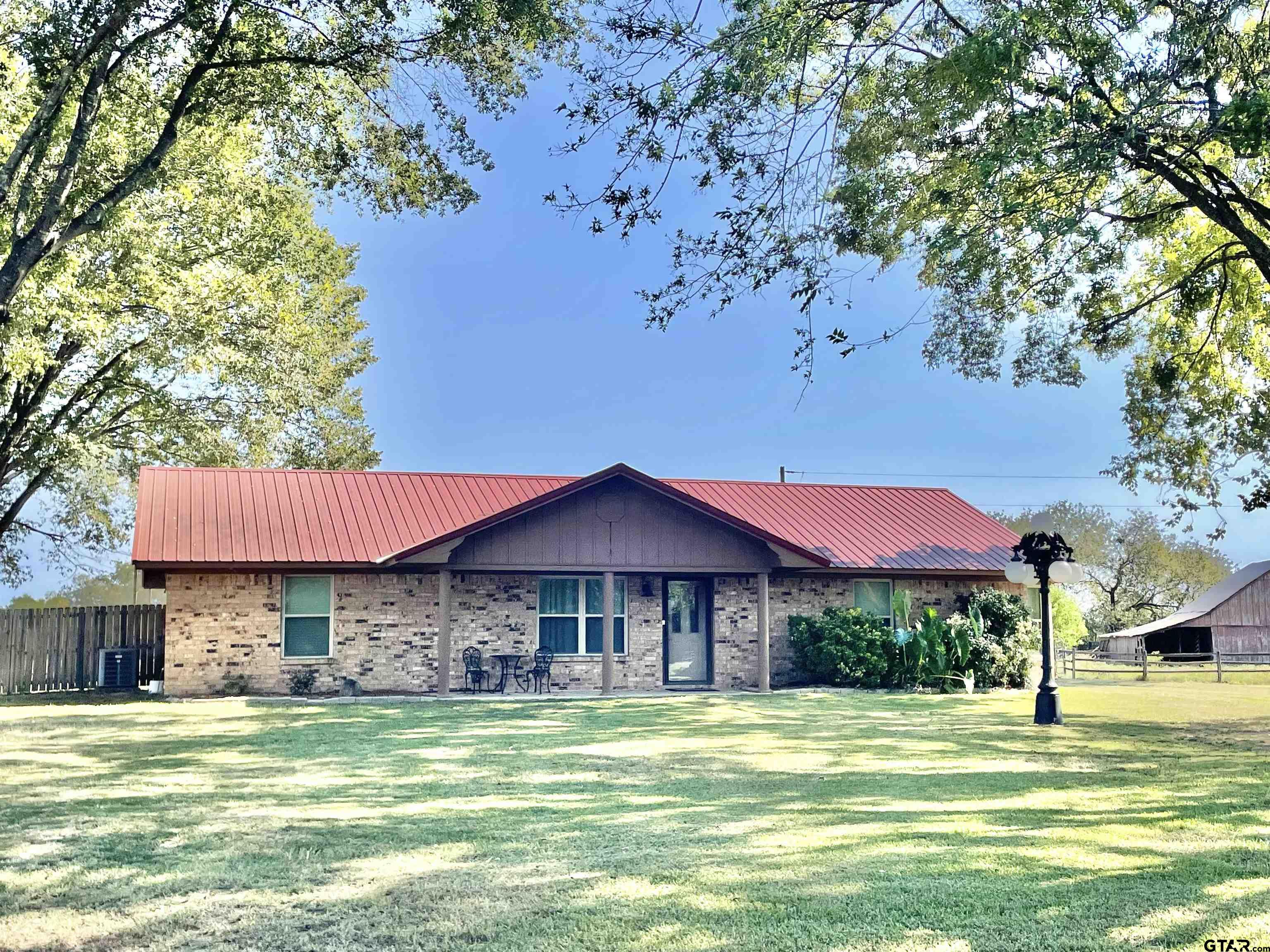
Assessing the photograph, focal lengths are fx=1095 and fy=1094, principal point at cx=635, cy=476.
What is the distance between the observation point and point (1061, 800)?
9.13m

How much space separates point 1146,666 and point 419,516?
20805 millimetres

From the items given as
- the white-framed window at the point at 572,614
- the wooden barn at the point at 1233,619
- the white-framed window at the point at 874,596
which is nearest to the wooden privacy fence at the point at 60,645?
the white-framed window at the point at 572,614

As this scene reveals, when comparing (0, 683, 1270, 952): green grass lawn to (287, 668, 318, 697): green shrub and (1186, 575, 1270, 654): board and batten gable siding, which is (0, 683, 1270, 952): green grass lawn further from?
(1186, 575, 1270, 654): board and batten gable siding

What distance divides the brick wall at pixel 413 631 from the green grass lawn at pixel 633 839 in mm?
5646

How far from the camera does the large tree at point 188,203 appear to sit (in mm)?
10953

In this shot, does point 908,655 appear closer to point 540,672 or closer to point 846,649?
point 846,649

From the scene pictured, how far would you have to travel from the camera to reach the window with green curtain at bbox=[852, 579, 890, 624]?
23609 millimetres

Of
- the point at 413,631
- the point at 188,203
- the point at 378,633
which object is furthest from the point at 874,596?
the point at 188,203

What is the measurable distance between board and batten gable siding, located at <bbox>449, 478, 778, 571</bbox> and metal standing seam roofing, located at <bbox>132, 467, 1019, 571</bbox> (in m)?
0.50

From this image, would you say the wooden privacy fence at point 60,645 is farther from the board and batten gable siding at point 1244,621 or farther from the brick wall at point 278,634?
the board and batten gable siding at point 1244,621

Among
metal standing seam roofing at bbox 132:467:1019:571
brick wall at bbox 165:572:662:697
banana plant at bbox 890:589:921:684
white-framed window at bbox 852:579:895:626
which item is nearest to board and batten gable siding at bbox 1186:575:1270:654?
metal standing seam roofing at bbox 132:467:1019:571

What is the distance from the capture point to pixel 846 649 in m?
21.8

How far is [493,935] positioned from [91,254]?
1847cm

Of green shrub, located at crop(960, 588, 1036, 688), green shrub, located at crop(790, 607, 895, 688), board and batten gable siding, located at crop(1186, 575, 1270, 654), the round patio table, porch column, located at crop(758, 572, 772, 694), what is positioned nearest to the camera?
the round patio table
